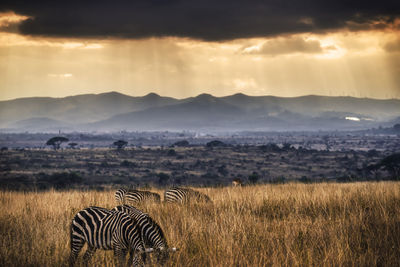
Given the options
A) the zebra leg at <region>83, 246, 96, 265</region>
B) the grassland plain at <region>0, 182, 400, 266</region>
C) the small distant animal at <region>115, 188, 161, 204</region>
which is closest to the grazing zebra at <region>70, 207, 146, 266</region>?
the zebra leg at <region>83, 246, 96, 265</region>

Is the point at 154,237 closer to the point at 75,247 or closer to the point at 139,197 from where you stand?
the point at 75,247

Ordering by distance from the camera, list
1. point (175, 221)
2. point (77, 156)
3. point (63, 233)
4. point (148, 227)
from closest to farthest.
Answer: point (148, 227), point (63, 233), point (175, 221), point (77, 156)

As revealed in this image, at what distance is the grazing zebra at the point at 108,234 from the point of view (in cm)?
689

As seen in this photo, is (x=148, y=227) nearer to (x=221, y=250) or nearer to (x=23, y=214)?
(x=221, y=250)

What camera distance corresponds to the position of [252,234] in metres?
8.99

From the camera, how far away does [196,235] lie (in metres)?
8.99

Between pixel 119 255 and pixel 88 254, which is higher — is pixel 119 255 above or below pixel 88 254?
above

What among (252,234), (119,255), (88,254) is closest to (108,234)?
(119,255)

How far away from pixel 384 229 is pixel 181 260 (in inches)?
175

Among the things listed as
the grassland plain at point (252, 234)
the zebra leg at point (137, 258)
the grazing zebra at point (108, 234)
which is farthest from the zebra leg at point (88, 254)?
the zebra leg at point (137, 258)

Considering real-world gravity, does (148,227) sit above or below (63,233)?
above

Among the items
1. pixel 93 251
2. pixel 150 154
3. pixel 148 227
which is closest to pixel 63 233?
pixel 93 251

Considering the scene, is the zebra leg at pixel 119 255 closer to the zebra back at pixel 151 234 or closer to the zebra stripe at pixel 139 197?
the zebra back at pixel 151 234

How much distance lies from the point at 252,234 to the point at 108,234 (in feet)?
9.83
